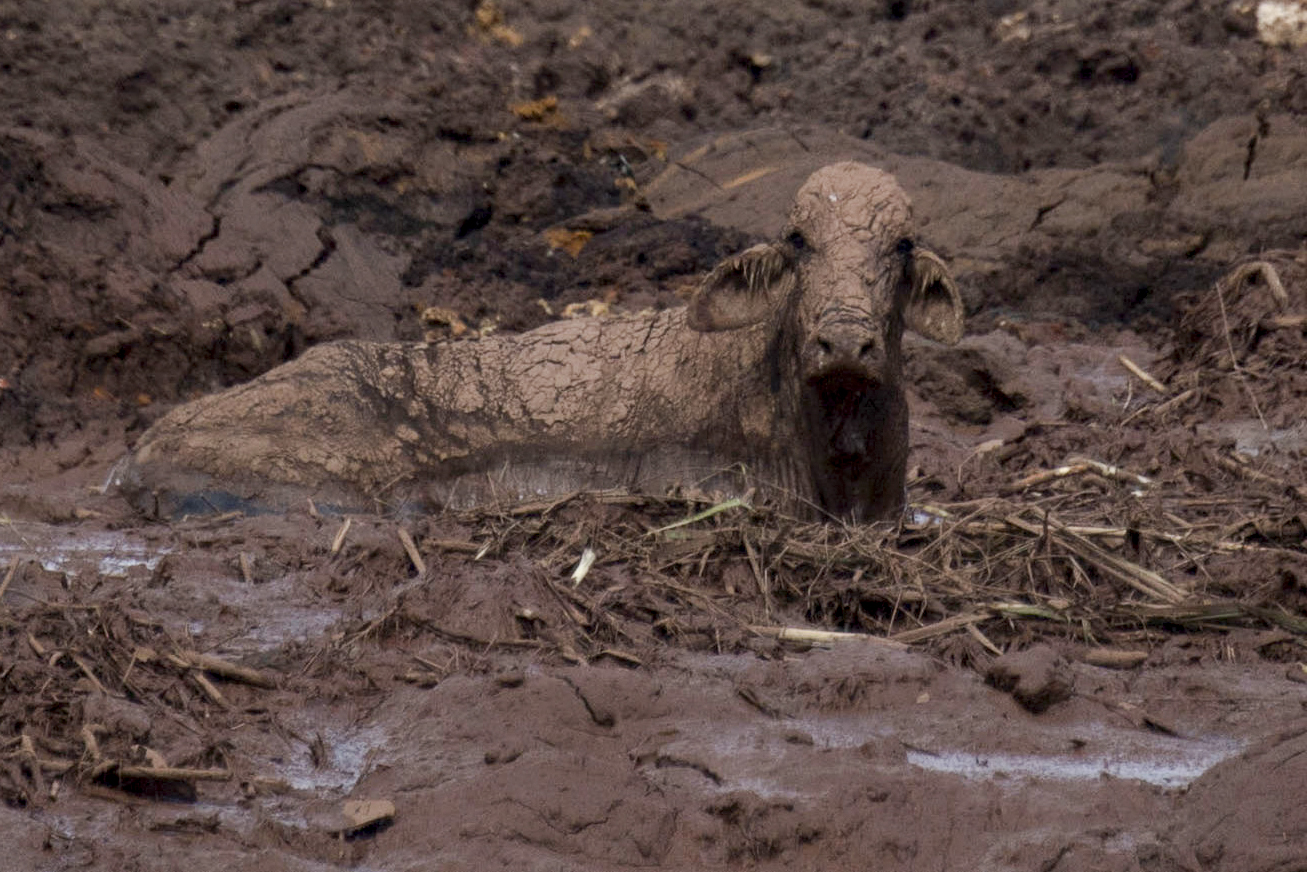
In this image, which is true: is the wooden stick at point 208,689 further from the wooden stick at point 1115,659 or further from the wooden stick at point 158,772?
the wooden stick at point 1115,659

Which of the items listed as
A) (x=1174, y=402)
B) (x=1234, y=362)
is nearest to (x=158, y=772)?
(x=1174, y=402)

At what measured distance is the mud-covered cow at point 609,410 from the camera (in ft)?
24.6

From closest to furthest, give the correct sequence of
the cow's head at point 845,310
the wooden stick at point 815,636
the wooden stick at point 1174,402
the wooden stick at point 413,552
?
the wooden stick at point 815,636 < the wooden stick at point 413,552 < the cow's head at point 845,310 < the wooden stick at point 1174,402

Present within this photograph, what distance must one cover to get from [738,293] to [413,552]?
215cm

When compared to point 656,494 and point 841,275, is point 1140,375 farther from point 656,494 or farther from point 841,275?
point 656,494

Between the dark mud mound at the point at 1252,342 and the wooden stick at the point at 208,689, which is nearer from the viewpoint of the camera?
the wooden stick at the point at 208,689

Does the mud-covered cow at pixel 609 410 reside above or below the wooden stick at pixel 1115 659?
below

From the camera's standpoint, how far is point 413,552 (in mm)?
6180

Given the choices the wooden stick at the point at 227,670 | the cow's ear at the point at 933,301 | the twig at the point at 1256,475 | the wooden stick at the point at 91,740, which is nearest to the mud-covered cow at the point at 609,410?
the cow's ear at the point at 933,301

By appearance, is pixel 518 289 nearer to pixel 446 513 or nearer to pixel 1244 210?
pixel 1244 210

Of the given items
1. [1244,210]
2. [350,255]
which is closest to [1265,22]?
[1244,210]

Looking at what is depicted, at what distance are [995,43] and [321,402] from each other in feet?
32.2

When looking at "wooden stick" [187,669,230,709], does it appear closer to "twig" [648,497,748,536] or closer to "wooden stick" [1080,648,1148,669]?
"twig" [648,497,748,536]

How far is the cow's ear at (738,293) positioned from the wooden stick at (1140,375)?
3.56 metres
